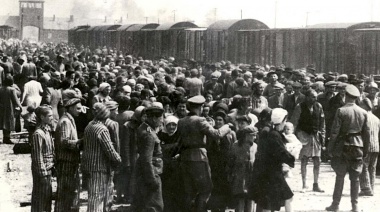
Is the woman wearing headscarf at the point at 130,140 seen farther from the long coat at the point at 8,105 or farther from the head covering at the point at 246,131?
the long coat at the point at 8,105

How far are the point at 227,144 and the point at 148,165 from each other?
148 cm

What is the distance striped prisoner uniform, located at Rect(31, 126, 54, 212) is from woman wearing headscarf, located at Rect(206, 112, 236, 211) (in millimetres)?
2294

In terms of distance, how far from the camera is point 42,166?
24.9ft

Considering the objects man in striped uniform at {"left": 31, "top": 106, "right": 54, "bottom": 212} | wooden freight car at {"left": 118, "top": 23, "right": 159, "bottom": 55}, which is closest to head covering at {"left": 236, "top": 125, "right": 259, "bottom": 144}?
man in striped uniform at {"left": 31, "top": 106, "right": 54, "bottom": 212}

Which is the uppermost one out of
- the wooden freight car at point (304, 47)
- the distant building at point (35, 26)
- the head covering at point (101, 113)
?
the distant building at point (35, 26)

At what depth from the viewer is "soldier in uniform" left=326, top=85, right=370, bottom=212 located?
31.1ft

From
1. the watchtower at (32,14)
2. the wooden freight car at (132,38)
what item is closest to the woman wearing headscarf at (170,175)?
the wooden freight car at (132,38)

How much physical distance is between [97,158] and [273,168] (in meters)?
2.29

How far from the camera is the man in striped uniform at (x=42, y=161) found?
7.61m

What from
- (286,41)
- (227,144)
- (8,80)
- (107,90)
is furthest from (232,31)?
(227,144)

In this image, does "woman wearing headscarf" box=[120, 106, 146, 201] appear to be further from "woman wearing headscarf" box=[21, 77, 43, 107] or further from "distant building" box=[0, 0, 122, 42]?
"distant building" box=[0, 0, 122, 42]

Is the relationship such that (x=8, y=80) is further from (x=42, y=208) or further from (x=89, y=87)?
(x=42, y=208)

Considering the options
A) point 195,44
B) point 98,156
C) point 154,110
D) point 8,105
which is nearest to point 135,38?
point 195,44

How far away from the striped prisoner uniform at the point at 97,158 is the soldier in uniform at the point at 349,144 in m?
3.73
